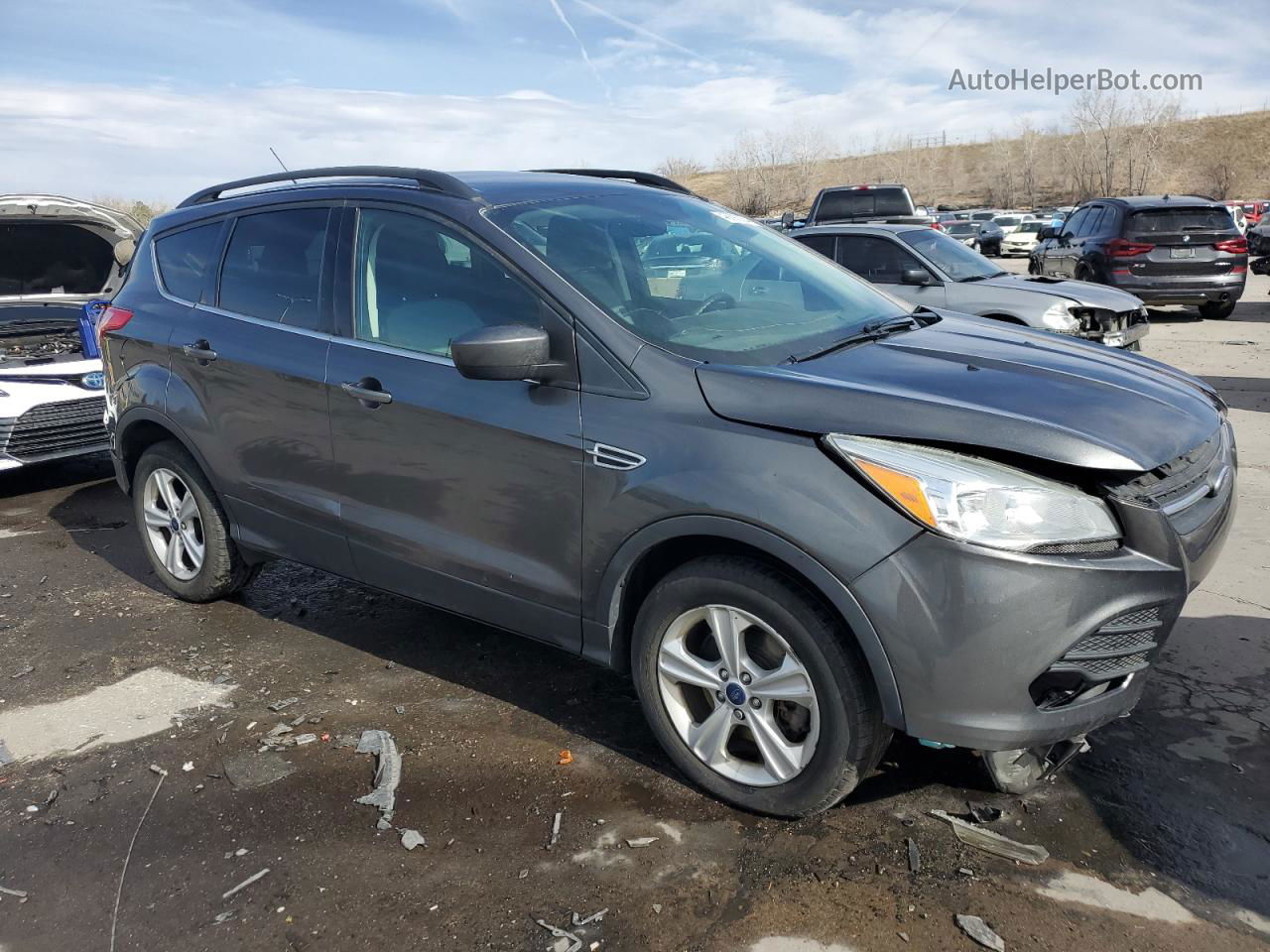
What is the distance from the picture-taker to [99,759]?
3.55 m

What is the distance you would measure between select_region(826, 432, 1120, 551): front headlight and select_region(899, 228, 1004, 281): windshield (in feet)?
24.2

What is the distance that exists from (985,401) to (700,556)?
0.89 m

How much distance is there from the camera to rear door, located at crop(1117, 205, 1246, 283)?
13656 mm

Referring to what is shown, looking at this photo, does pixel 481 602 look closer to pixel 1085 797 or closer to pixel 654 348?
pixel 654 348

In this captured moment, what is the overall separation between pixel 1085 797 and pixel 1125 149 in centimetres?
8406

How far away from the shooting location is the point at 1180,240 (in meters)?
13.7

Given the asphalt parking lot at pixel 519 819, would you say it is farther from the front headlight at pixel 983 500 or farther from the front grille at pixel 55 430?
the front grille at pixel 55 430

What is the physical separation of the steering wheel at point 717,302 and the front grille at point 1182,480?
4.53 feet

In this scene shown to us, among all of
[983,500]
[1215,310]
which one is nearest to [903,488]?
[983,500]

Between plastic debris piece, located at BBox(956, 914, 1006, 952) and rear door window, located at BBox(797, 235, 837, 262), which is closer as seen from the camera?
plastic debris piece, located at BBox(956, 914, 1006, 952)

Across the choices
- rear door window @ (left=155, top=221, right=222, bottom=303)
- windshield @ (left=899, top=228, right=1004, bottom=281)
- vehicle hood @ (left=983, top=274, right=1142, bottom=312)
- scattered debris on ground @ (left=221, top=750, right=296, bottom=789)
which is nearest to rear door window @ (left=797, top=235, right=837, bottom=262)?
windshield @ (left=899, top=228, right=1004, bottom=281)

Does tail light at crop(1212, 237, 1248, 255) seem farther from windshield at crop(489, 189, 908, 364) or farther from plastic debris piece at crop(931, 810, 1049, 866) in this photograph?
plastic debris piece at crop(931, 810, 1049, 866)

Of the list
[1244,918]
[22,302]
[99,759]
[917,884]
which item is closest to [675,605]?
[917,884]

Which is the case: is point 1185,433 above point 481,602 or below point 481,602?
above
